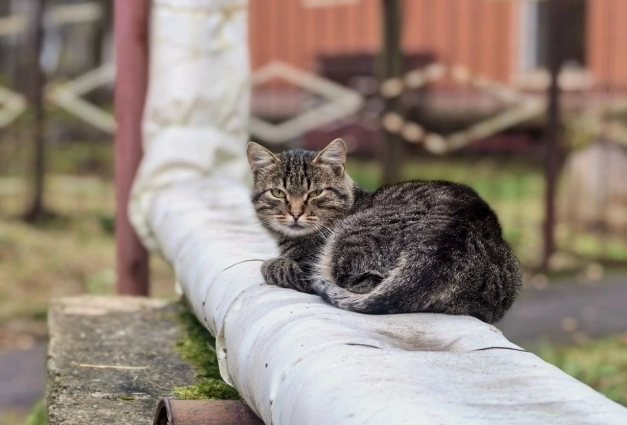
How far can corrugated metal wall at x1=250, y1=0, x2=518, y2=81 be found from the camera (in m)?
12.8

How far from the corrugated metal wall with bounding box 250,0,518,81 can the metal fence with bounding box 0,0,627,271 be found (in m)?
0.02

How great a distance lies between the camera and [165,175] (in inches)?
186

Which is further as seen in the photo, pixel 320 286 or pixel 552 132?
pixel 552 132

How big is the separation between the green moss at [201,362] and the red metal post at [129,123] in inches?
28.4

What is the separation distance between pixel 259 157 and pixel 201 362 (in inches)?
30.2

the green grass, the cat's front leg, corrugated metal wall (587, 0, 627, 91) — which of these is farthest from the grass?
corrugated metal wall (587, 0, 627, 91)

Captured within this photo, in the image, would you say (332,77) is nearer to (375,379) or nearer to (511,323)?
(511,323)

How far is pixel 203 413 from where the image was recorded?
269 cm

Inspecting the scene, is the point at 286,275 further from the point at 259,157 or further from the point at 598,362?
the point at 598,362

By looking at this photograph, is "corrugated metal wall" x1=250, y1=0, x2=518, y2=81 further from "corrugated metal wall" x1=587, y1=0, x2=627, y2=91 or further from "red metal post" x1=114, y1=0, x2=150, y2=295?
"red metal post" x1=114, y1=0, x2=150, y2=295

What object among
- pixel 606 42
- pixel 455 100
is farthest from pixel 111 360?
pixel 455 100

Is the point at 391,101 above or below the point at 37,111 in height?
above

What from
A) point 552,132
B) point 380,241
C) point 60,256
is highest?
point 380,241

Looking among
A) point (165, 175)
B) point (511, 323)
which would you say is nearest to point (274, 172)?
point (165, 175)
